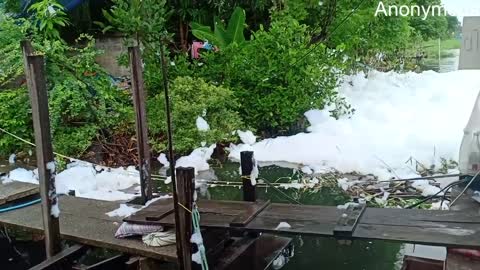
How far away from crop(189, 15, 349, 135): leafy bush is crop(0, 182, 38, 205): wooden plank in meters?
3.86

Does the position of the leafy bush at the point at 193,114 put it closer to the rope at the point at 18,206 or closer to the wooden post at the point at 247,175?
the rope at the point at 18,206

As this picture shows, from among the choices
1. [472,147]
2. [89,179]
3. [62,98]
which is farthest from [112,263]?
[62,98]

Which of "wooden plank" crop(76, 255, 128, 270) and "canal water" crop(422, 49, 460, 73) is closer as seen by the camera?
"wooden plank" crop(76, 255, 128, 270)

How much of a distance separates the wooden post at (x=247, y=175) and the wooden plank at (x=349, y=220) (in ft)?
2.61

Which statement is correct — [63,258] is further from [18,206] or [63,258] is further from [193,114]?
[193,114]

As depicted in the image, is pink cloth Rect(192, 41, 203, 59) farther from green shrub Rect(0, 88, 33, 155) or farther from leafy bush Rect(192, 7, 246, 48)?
green shrub Rect(0, 88, 33, 155)

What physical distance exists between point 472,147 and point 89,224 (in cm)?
282

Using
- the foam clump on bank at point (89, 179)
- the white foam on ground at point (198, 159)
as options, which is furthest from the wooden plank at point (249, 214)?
the white foam on ground at point (198, 159)

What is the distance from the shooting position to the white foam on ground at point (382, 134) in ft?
20.5

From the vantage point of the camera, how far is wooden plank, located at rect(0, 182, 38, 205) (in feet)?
13.9

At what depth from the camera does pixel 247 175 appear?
147 inches

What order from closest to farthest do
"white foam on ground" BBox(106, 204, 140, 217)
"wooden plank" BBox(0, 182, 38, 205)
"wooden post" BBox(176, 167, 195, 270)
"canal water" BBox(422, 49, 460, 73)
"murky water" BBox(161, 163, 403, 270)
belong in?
1. "wooden post" BBox(176, 167, 195, 270)
2. "white foam on ground" BBox(106, 204, 140, 217)
3. "murky water" BBox(161, 163, 403, 270)
4. "wooden plank" BBox(0, 182, 38, 205)
5. "canal water" BBox(422, 49, 460, 73)

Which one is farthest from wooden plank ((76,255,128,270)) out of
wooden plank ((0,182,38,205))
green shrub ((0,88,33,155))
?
green shrub ((0,88,33,155))

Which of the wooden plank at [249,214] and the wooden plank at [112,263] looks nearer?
the wooden plank at [249,214]
